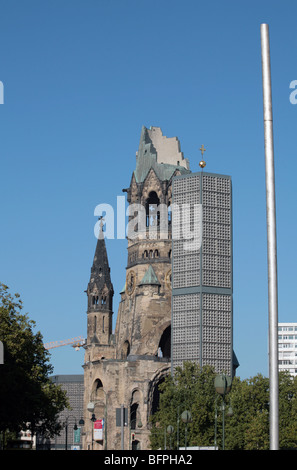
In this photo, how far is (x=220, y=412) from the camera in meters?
106

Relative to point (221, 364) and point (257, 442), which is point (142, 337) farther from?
point (257, 442)

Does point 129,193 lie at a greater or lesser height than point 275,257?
greater

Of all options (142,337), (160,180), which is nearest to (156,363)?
(142,337)

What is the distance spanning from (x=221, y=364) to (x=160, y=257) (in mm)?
19070

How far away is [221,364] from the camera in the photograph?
126812mm

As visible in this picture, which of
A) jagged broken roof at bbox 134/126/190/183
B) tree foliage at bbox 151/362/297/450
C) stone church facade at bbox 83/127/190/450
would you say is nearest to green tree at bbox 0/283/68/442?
tree foliage at bbox 151/362/297/450

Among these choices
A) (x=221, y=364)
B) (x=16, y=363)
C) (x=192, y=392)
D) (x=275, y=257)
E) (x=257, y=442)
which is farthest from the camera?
(x=221, y=364)

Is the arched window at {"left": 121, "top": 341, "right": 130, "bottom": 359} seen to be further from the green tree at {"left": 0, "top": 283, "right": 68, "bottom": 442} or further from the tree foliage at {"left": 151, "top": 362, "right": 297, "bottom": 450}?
the green tree at {"left": 0, "top": 283, "right": 68, "bottom": 442}

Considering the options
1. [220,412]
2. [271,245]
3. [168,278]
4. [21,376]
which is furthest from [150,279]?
[271,245]

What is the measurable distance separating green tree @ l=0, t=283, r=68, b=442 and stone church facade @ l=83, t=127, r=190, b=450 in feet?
113

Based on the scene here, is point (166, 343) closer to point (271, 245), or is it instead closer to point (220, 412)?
point (220, 412)

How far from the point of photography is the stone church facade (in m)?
128

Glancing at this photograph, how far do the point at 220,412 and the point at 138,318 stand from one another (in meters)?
29.6

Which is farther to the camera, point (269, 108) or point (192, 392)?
point (192, 392)
